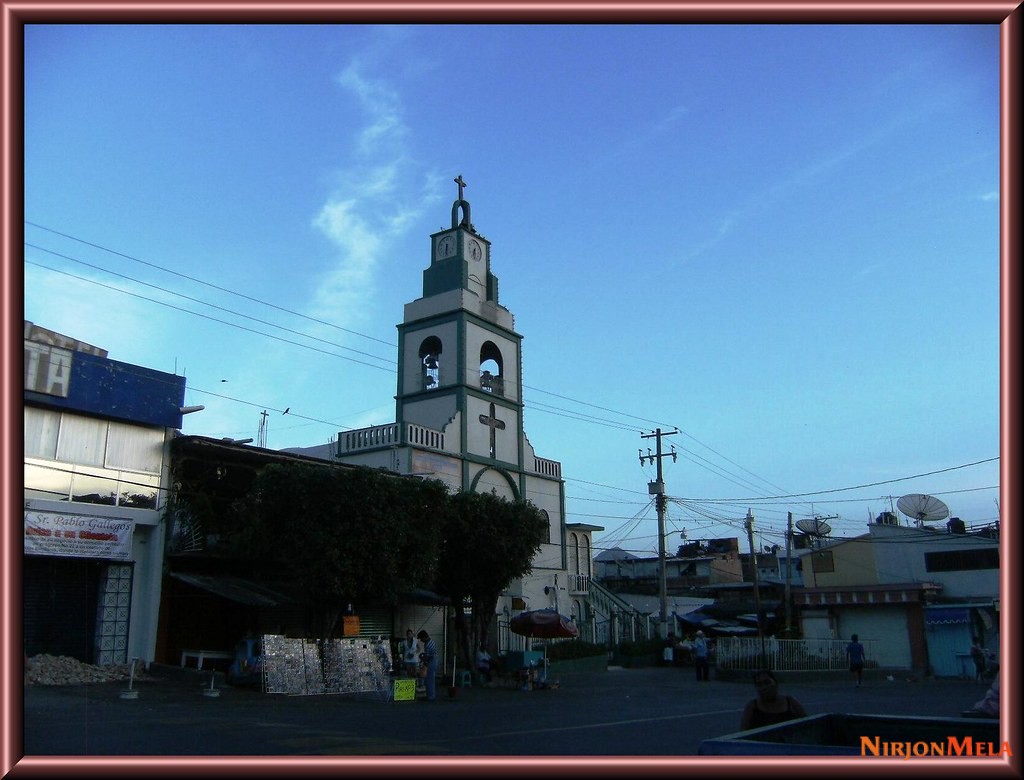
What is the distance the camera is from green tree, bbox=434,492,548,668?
23953 millimetres

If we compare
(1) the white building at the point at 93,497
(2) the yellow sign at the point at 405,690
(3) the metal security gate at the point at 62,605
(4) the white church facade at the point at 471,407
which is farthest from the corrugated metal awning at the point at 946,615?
(3) the metal security gate at the point at 62,605

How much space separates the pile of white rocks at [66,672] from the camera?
17.3 meters

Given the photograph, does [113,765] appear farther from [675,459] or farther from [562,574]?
[675,459]

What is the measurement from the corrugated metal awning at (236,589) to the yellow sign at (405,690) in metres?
4.20

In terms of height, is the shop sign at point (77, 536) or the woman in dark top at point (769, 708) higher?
the shop sign at point (77, 536)

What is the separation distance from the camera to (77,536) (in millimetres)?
18750

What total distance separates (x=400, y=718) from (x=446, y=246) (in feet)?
73.0

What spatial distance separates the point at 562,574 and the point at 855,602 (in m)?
11.5

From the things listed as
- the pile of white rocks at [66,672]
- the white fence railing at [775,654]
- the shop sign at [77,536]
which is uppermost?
the shop sign at [77,536]

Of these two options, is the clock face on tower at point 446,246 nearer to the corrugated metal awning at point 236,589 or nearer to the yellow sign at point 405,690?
the corrugated metal awning at point 236,589

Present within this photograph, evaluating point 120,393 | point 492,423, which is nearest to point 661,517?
point 492,423

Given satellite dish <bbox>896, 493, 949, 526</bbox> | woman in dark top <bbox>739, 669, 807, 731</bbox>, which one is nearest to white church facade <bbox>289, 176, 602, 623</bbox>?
satellite dish <bbox>896, 493, 949, 526</bbox>

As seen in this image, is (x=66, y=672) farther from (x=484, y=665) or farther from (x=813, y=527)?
(x=813, y=527)

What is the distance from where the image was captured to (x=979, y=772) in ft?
15.5
